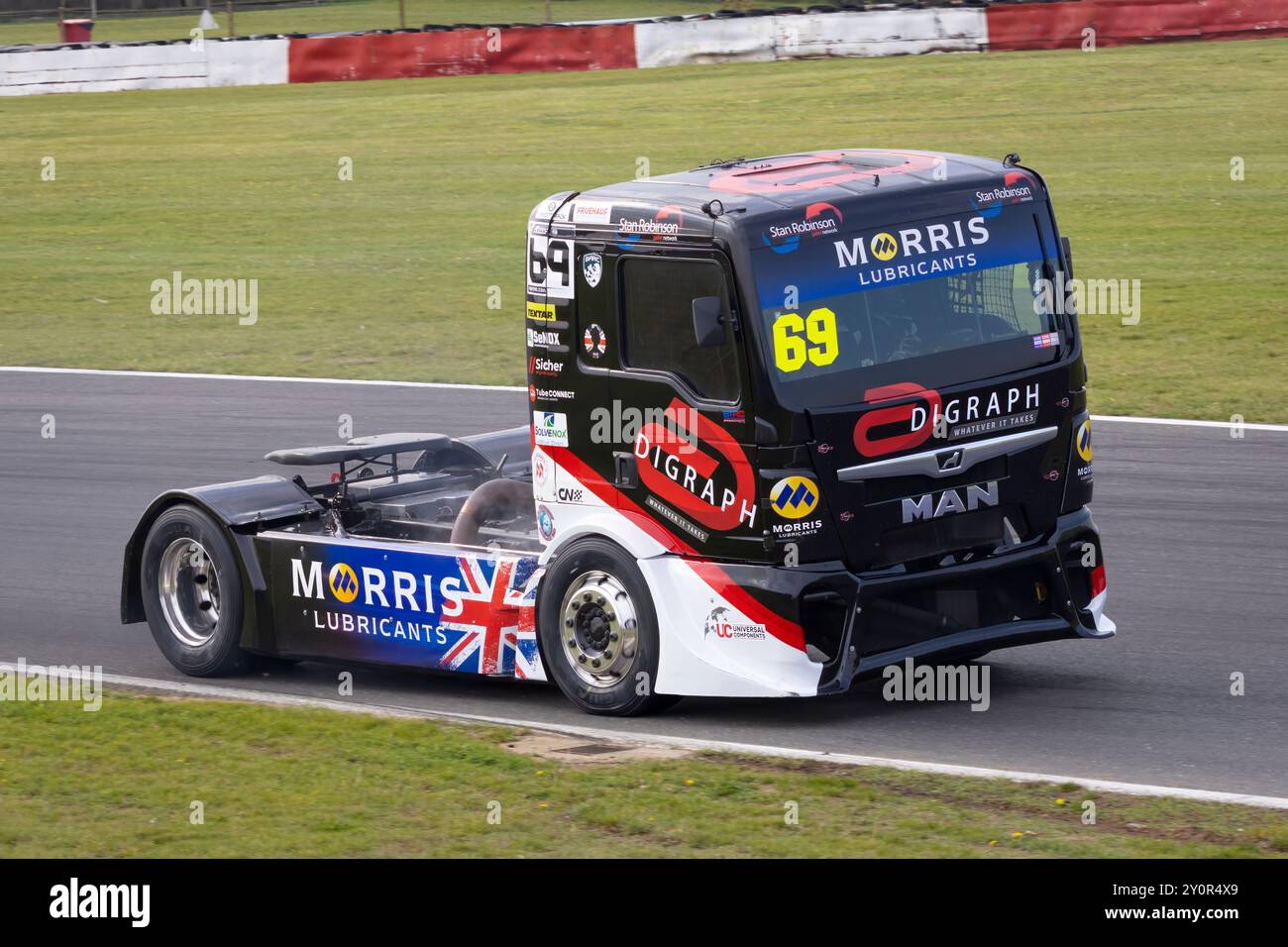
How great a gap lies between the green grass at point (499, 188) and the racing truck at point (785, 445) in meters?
6.55

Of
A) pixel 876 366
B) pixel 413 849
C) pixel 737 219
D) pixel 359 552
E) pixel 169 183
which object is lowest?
pixel 413 849

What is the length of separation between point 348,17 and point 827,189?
158 feet

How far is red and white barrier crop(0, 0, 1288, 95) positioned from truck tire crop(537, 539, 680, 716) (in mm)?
25290

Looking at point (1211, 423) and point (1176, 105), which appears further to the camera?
point (1176, 105)

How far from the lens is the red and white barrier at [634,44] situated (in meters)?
31.2

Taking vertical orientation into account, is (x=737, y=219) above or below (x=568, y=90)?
below

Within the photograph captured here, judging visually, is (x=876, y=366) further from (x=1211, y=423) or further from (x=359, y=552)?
(x=1211, y=423)

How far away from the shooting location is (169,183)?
2969 centimetres

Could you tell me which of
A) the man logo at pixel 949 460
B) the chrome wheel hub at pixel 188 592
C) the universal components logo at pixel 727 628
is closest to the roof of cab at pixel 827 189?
the man logo at pixel 949 460

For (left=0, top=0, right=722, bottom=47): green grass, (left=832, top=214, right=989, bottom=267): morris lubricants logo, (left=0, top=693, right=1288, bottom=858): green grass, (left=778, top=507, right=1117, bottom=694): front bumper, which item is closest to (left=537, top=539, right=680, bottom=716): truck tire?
(left=0, top=693, right=1288, bottom=858): green grass
